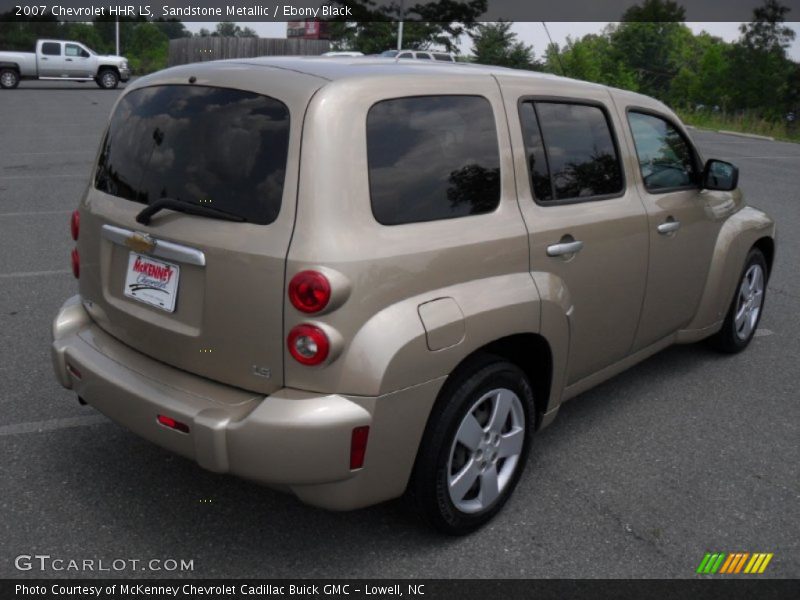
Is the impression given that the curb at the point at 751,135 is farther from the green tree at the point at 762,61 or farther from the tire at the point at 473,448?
the tire at the point at 473,448

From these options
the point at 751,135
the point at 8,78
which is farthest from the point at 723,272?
the point at 8,78

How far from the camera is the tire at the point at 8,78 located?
30.9m

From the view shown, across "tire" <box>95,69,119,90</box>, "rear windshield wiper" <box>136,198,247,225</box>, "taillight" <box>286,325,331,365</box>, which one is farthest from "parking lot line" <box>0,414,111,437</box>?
"tire" <box>95,69,119,90</box>

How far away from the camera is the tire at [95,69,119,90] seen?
3321 centimetres

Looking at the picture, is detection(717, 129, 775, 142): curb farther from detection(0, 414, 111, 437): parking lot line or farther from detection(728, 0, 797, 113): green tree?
detection(0, 414, 111, 437): parking lot line

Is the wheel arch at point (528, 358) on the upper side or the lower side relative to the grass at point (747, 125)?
upper

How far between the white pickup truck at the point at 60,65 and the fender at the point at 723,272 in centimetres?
3213

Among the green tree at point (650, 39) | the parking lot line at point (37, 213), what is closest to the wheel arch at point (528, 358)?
the parking lot line at point (37, 213)

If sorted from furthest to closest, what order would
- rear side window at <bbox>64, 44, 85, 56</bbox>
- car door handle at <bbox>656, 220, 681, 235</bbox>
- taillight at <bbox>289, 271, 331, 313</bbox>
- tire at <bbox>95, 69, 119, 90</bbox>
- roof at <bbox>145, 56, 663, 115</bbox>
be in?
tire at <bbox>95, 69, 119, 90</bbox>, rear side window at <bbox>64, 44, 85, 56</bbox>, car door handle at <bbox>656, 220, 681, 235</bbox>, roof at <bbox>145, 56, 663, 115</bbox>, taillight at <bbox>289, 271, 331, 313</bbox>

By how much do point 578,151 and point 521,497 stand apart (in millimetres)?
1564

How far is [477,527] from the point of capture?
10.5ft

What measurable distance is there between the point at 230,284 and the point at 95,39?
88.7 metres

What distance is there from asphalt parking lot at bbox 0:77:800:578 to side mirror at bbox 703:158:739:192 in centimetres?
118
